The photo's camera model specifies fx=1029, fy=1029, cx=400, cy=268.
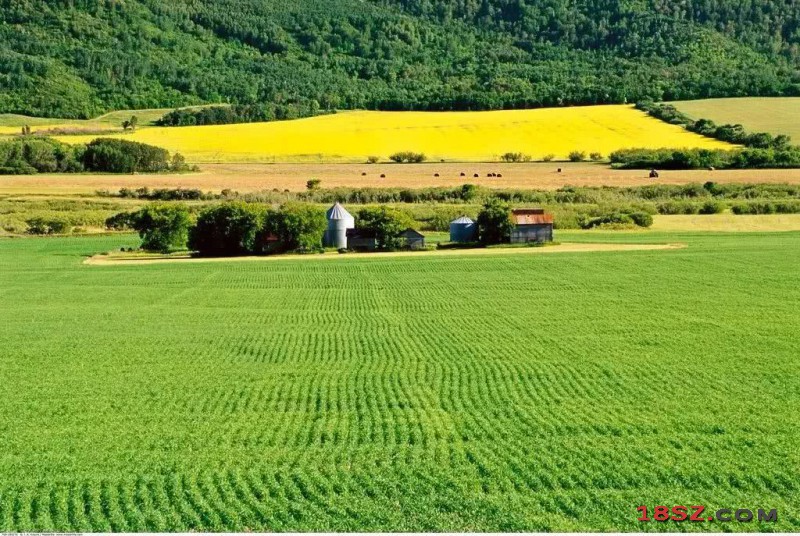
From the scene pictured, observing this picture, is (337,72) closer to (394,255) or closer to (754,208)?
(754,208)

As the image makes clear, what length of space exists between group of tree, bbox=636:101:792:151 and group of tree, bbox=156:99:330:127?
4824 centimetres

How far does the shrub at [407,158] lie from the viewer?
4259 inches

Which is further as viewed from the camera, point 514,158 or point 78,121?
point 78,121

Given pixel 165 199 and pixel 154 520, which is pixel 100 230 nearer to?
pixel 165 199

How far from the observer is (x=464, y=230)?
67688 millimetres

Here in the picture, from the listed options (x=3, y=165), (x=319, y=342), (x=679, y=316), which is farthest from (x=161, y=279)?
(x=3, y=165)

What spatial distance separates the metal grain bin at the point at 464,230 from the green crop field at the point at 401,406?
22226 mm

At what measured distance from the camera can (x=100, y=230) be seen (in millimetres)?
75875

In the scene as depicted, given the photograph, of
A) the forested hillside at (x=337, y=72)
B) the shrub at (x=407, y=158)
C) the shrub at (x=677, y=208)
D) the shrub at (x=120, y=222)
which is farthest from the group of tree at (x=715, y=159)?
the shrub at (x=120, y=222)

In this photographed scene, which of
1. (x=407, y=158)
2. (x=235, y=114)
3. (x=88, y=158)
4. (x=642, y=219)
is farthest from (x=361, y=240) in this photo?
(x=235, y=114)

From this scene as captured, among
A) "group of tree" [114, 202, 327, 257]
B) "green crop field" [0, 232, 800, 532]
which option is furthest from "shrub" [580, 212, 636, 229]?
"green crop field" [0, 232, 800, 532]

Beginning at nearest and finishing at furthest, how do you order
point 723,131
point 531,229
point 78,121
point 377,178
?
point 531,229, point 377,178, point 723,131, point 78,121

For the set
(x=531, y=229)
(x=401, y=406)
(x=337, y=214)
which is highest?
(x=337, y=214)

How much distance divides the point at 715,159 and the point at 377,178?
33.5 meters
